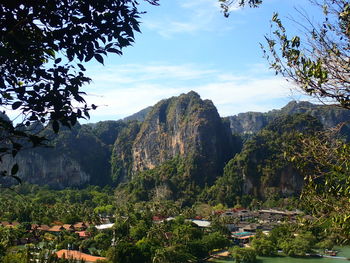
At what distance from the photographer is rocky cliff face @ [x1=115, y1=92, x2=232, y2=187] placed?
69125 millimetres

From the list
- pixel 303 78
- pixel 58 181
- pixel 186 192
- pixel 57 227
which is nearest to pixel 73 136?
pixel 58 181

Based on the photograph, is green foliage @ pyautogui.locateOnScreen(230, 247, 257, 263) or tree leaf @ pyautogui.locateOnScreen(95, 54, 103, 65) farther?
green foliage @ pyautogui.locateOnScreen(230, 247, 257, 263)

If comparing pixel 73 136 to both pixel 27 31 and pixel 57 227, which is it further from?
pixel 27 31

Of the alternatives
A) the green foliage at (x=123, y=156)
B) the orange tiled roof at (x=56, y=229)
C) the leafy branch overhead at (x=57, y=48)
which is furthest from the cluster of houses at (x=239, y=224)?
the green foliage at (x=123, y=156)

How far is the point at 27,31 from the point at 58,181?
276ft

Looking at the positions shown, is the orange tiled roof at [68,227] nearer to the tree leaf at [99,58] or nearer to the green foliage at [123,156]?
the tree leaf at [99,58]

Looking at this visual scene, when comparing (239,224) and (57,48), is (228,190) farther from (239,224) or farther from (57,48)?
(57,48)

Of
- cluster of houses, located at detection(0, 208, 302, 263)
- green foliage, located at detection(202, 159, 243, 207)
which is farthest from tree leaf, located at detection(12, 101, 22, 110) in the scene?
green foliage, located at detection(202, 159, 243, 207)

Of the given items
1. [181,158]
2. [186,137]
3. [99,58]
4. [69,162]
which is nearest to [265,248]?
[99,58]

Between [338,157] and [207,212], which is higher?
[338,157]

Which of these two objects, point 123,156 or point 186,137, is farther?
point 123,156

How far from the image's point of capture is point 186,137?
74.1 m

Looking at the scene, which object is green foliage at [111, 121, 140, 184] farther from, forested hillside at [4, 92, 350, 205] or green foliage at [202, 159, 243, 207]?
green foliage at [202, 159, 243, 207]

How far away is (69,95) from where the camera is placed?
8.55ft
